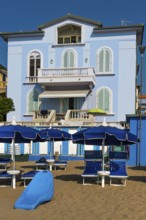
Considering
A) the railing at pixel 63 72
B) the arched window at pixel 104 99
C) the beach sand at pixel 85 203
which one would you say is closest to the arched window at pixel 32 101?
the railing at pixel 63 72

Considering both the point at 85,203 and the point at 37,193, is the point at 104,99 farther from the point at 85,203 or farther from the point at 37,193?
the point at 37,193

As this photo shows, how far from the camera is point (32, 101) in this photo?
114 ft

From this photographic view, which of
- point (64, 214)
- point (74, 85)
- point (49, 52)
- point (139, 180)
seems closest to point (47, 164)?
point (139, 180)

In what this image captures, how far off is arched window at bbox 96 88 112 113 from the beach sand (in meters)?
19.7

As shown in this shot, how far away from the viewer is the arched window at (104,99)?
33375mm

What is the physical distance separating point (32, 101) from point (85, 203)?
2538 cm

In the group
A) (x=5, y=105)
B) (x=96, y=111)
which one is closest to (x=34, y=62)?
A: (x=5, y=105)

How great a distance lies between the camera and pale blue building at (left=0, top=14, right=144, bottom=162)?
3269cm

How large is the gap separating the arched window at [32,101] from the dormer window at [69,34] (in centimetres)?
526

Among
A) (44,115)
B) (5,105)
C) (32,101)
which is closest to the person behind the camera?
(44,115)

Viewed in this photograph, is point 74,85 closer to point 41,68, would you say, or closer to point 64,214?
point 41,68

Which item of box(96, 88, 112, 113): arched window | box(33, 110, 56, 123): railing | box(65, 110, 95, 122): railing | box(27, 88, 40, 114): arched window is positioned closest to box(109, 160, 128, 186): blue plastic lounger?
box(65, 110, 95, 122): railing

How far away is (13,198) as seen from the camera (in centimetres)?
1070

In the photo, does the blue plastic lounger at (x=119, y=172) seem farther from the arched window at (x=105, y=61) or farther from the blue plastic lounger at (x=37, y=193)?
the arched window at (x=105, y=61)
